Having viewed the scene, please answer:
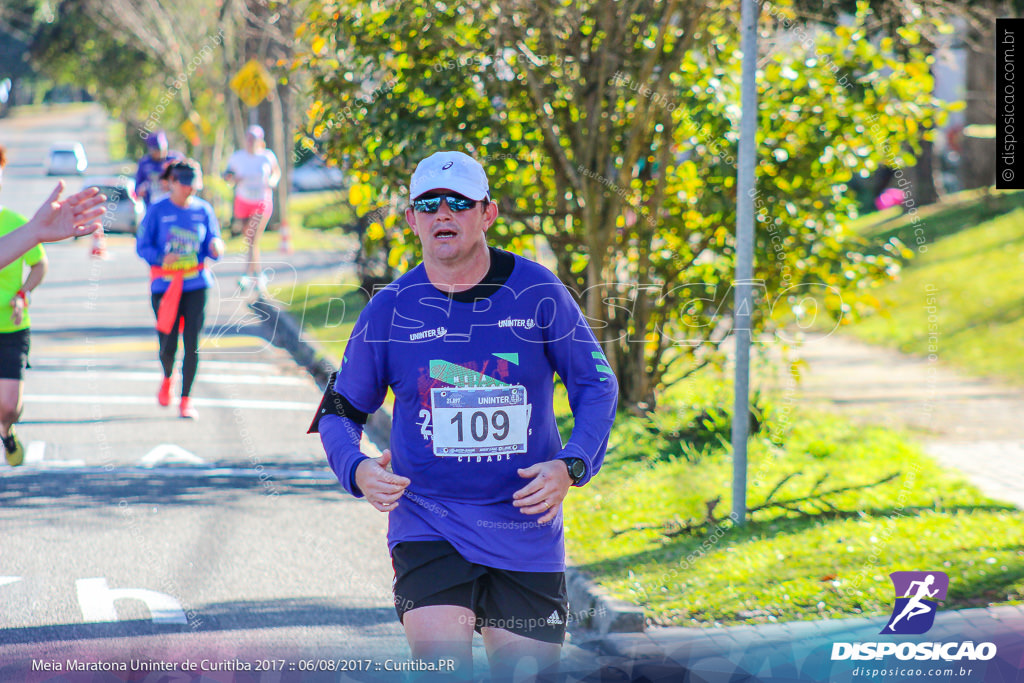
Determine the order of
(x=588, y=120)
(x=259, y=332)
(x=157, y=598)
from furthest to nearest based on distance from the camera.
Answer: (x=259, y=332) < (x=588, y=120) < (x=157, y=598)

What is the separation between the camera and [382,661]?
16.0 feet

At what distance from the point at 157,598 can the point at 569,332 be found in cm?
311

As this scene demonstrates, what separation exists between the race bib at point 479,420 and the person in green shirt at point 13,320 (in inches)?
151

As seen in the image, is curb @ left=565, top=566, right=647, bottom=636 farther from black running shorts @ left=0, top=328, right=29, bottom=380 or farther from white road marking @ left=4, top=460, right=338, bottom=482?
black running shorts @ left=0, top=328, right=29, bottom=380

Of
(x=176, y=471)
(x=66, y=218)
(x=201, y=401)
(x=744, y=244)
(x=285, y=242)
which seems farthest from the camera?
(x=285, y=242)

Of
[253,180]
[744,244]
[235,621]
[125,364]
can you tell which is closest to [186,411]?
[125,364]

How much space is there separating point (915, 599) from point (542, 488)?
2.80m

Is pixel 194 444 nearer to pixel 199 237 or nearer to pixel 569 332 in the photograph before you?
pixel 199 237

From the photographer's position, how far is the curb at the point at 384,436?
16.5 ft

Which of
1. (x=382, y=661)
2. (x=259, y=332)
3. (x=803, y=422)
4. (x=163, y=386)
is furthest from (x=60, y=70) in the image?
(x=382, y=661)

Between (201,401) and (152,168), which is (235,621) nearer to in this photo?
(201,401)

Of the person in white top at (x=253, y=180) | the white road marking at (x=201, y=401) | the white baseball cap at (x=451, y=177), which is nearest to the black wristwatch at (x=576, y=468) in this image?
the white baseball cap at (x=451, y=177)

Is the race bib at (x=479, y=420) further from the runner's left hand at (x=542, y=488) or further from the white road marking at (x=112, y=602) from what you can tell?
the white road marking at (x=112, y=602)

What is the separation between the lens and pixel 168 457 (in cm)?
828
